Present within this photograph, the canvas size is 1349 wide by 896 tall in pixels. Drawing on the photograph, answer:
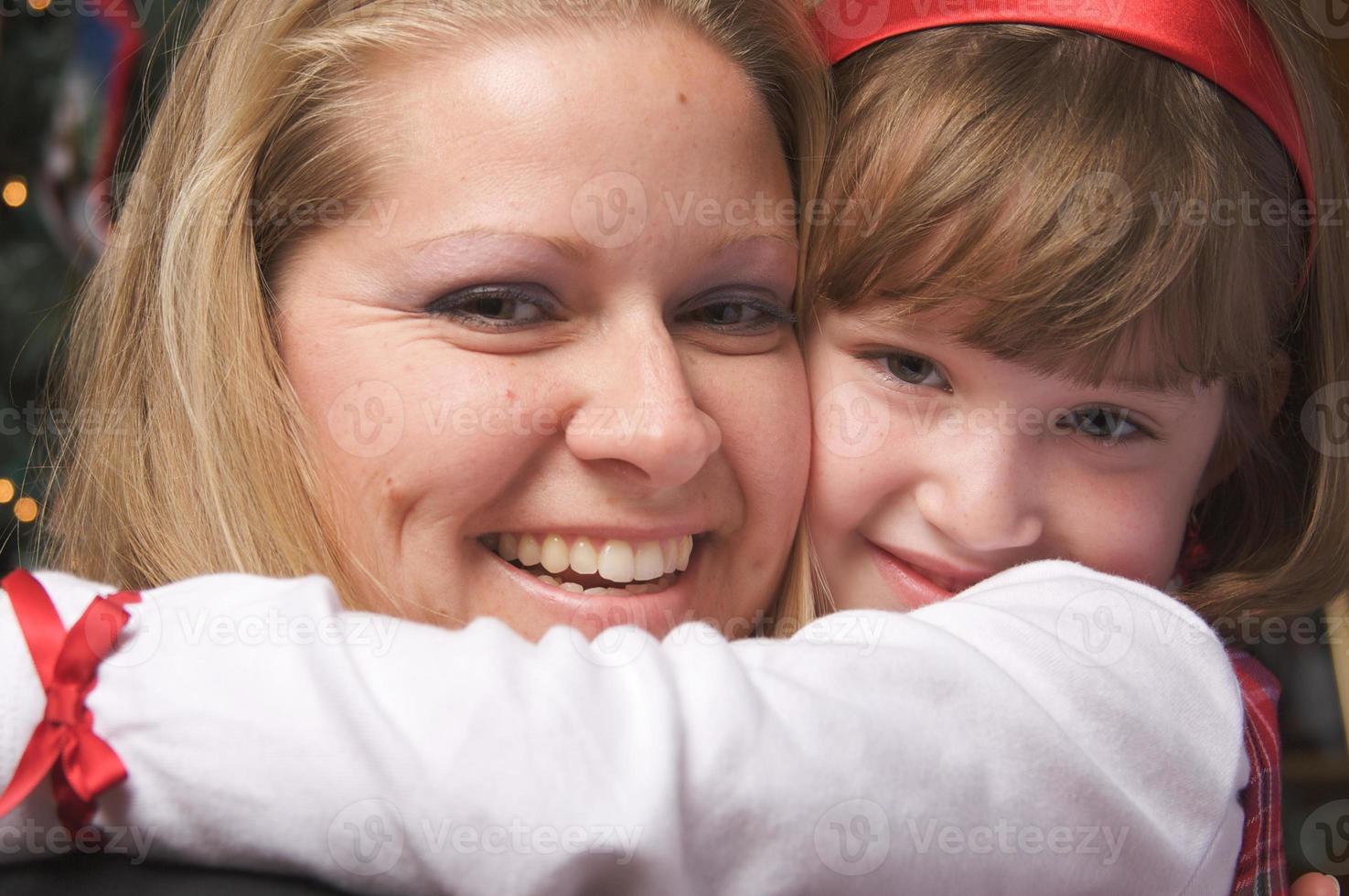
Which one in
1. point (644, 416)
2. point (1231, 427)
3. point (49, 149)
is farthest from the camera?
point (49, 149)

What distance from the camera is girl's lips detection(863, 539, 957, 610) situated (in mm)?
1493

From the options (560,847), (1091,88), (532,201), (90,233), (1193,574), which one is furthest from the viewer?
(90,233)

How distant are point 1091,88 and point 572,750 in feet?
3.23

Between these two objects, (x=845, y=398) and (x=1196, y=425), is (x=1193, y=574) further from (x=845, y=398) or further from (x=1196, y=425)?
(x=845, y=398)

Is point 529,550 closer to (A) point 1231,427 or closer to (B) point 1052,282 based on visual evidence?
(B) point 1052,282

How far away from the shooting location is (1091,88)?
4.55 ft

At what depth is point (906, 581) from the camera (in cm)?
151

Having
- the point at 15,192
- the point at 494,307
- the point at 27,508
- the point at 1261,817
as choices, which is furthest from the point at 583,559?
the point at 15,192

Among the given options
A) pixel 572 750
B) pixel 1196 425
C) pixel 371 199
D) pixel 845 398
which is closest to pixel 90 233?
pixel 371 199

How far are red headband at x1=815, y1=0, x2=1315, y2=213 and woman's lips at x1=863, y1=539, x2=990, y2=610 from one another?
66cm

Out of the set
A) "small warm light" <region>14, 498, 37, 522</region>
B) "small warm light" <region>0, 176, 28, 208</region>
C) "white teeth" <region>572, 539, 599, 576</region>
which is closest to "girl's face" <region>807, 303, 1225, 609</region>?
"white teeth" <region>572, 539, 599, 576</region>

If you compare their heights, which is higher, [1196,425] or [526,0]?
[526,0]

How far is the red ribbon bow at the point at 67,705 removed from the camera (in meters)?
0.85

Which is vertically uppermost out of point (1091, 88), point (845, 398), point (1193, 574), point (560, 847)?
point (1091, 88)
